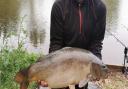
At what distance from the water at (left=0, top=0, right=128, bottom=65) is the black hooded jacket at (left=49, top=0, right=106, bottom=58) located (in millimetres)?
3711

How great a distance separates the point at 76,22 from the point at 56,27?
0.18 metres

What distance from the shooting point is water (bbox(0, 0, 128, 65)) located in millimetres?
9547

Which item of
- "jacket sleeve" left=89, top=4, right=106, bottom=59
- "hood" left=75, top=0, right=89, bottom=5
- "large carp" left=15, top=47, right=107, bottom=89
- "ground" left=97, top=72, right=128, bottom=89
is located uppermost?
"hood" left=75, top=0, right=89, bottom=5

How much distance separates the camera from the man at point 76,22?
3.37 meters

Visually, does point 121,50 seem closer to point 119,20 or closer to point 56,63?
point 119,20

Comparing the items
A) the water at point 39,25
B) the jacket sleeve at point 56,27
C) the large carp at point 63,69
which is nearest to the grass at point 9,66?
the water at point 39,25

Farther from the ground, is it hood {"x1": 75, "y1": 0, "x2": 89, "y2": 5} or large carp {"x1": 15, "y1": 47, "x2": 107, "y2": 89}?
hood {"x1": 75, "y1": 0, "x2": 89, "y2": 5}

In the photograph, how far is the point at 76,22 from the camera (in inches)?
134

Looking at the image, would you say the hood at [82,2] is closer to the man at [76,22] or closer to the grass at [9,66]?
the man at [76,22]

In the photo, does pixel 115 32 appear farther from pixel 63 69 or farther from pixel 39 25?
pixel 63 69

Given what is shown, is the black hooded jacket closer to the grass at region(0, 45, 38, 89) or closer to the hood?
the hood

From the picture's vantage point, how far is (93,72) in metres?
3.09

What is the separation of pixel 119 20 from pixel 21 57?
8.22 meters

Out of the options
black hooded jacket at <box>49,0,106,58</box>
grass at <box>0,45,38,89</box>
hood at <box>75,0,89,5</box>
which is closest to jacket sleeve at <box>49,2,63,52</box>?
black hooded jacket at <box>49,0,106,58</box>
